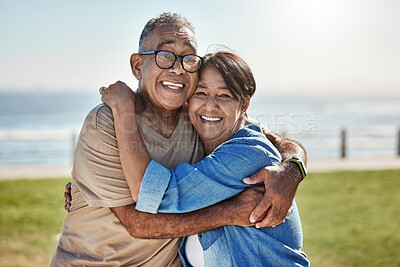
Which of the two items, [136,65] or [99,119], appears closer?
[99,119]

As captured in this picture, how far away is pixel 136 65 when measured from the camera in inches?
120

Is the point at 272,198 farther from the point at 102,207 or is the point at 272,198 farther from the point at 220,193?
the point at 102,207

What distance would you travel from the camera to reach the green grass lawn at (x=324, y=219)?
5930 mm

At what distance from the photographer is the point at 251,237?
2.48 meters

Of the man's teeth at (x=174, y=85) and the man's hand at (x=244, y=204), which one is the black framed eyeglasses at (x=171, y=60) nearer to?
the man's teeth at (x=174, y=85)

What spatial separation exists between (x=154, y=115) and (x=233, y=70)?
2.13ft

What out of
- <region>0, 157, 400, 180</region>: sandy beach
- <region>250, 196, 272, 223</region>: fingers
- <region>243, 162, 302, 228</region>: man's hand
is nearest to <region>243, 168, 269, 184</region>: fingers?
<region>243, 162, 302, 228</region>: man's hand

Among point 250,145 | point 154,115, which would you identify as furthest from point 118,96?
point 250,145

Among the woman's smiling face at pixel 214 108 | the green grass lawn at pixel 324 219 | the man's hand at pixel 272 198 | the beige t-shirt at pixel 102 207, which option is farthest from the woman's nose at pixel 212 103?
the green grass lawn at pixel 324 219

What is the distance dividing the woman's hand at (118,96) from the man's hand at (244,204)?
881 millimetres

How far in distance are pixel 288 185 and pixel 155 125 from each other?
1.03 metres

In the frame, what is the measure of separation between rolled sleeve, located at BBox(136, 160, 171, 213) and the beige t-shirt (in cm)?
14

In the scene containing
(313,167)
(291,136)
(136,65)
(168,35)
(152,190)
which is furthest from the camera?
(291,136)

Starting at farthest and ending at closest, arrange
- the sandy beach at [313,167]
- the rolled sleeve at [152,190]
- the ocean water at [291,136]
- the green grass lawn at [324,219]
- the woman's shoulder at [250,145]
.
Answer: the sandy beach at [313,167] → the green grass lawn at [324,219] → the ocean water at [291,136] → the woman's shoulder at [250,145] → the rolled sleeve at [152,190]
